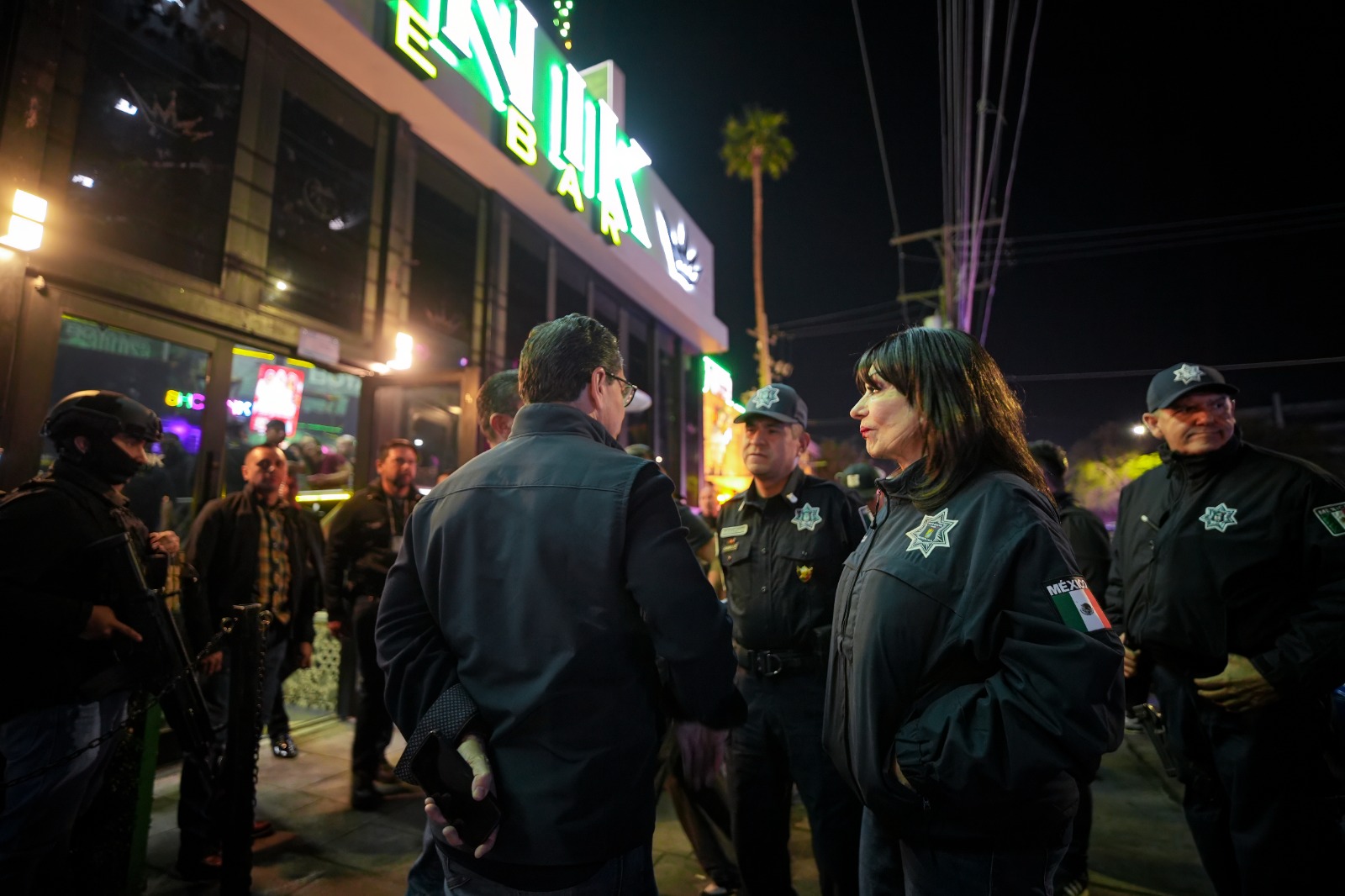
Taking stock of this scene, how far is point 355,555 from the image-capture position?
5.13 metres

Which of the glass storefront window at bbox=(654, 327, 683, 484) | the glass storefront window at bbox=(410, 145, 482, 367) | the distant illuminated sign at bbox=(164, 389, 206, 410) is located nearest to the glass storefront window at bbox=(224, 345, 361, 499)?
the distant illuminated sign at bbox=(164, 389, 206, 410)

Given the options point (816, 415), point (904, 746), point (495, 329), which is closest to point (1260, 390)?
point (816, 415)

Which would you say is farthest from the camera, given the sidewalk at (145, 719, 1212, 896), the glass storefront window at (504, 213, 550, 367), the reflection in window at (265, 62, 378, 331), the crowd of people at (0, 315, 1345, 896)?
the glass storefront window at (504, 213, 550, 367)

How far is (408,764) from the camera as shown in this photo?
1.62 meters

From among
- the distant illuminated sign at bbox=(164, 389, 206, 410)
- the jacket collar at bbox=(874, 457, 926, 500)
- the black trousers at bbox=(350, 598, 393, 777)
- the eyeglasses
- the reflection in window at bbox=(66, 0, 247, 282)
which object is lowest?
the black trousers at bbox=(350, 598, 393, 777)

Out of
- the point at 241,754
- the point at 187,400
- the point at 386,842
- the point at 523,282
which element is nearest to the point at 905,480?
the point at 241,754

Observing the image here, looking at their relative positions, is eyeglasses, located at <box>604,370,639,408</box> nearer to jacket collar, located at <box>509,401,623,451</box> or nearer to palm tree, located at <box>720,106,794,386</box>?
jacket collar, located at <box>509,401,623,451</box>

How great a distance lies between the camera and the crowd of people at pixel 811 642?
1.51m

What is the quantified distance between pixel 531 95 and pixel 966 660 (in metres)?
10.3

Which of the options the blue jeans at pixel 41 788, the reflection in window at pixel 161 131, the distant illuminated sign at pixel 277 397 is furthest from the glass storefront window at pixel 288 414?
the blue jeans at pixel 41 788

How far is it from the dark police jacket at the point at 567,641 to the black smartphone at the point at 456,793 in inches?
1.8

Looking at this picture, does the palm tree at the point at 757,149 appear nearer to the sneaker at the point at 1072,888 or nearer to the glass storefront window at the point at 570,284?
the glass storefront window at the point at 570,284

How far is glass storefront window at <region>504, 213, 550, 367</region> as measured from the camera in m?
10.5

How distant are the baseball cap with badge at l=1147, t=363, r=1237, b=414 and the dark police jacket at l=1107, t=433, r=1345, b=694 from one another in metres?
0.26
